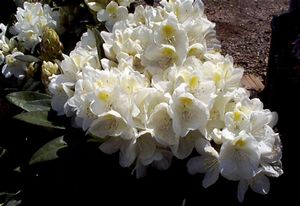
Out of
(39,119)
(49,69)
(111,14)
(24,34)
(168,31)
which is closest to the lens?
(168,31)

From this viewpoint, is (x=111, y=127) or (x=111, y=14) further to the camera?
(x=111, y=14)

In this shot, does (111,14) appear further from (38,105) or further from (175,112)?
(175,112)

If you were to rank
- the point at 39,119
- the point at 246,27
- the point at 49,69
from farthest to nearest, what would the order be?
the point at 246,27 → the point at 49,69 → the point at 39,119

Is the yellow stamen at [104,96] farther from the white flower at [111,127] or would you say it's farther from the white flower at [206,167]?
the white flower at [206,167]

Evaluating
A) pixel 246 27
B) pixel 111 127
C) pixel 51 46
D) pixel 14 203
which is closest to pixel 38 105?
pixel 51 46

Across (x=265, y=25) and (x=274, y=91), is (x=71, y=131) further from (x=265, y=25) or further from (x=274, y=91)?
(x=265, y=25)

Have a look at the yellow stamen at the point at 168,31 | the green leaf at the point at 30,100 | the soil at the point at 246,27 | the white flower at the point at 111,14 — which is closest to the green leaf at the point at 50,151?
the green leaf at the point at 30,100

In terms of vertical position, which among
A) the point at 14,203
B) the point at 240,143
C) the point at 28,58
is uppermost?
the point at 240,143
